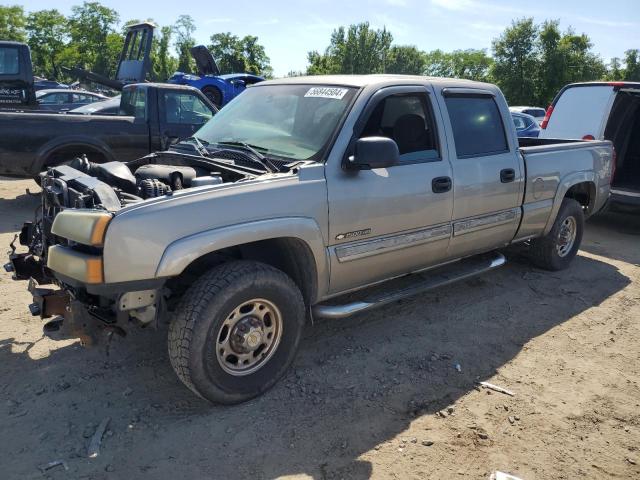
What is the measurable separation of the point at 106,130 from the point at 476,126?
5.34 m

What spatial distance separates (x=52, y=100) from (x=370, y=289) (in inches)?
630

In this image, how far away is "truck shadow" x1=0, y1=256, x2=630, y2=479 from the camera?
2715mm

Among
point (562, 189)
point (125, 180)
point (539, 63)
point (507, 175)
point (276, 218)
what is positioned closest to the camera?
point (276, 218)

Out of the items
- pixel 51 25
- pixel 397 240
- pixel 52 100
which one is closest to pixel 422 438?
pixel 397 240

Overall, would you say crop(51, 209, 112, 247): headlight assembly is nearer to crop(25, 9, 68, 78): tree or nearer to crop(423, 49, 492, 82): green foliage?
crop(25, 9, 68, 78): tree

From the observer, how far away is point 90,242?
2639mm

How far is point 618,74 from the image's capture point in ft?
136

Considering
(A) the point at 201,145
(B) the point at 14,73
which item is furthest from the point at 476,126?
(B) the point at 14,73

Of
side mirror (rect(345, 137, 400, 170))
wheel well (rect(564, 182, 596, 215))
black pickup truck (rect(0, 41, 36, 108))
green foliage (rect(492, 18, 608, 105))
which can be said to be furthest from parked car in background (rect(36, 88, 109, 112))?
green foliage (rect(492, 18, 608, 105))

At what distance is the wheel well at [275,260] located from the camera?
10.9 ft

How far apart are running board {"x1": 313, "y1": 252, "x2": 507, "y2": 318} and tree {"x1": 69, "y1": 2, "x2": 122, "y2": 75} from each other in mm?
55033

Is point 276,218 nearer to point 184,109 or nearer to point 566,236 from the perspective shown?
point 566,236

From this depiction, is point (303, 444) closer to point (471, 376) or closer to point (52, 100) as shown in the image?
point (471, 376)

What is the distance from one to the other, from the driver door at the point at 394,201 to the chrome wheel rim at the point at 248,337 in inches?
21.2
